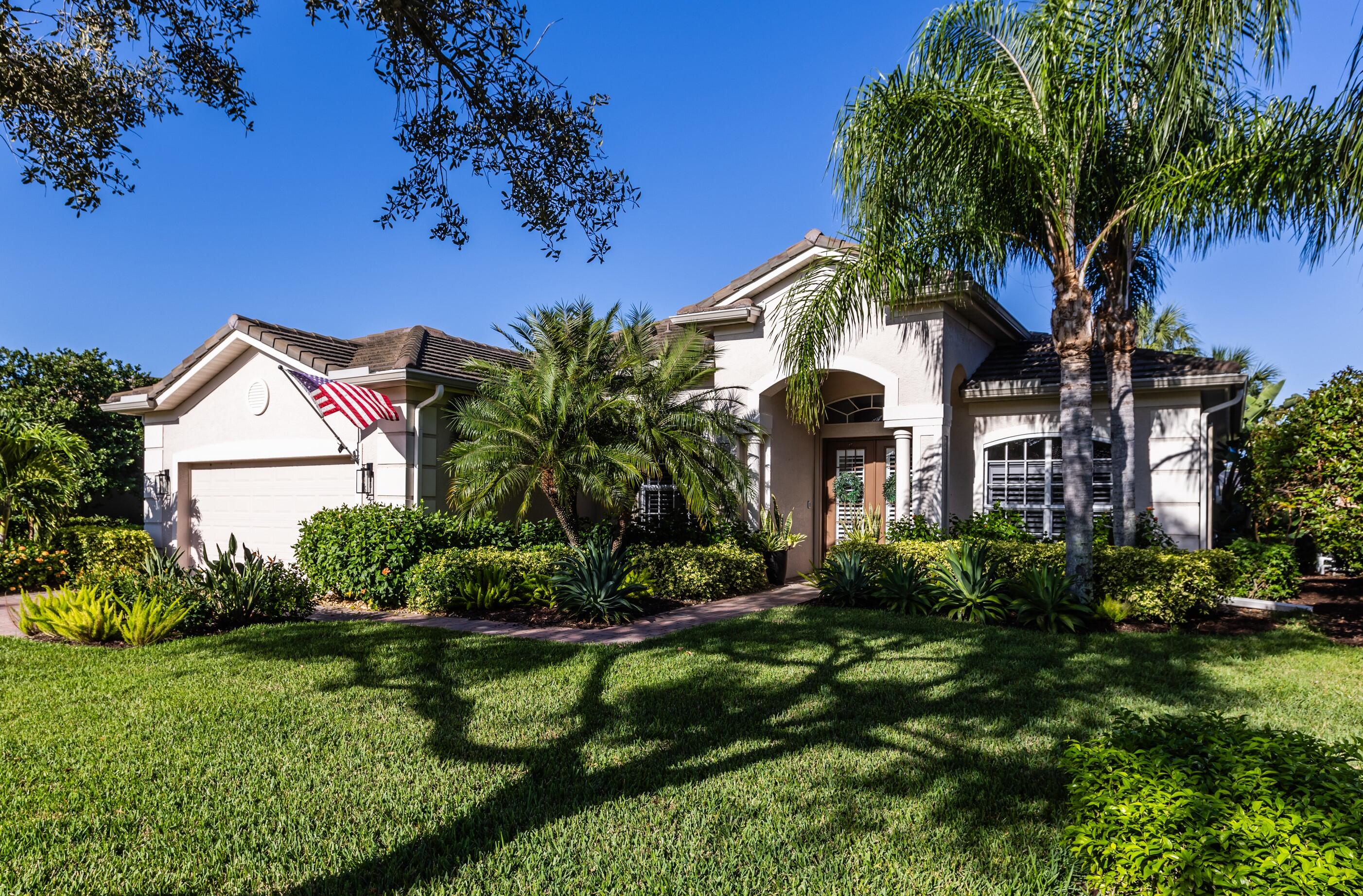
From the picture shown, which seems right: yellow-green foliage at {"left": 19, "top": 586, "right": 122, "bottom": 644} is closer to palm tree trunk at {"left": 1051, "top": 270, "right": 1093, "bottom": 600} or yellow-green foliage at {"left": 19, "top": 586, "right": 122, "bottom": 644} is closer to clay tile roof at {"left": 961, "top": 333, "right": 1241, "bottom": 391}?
palm tree trunk at {"left": 1051, "top": 270, "right": 1093, "bottom": 600}

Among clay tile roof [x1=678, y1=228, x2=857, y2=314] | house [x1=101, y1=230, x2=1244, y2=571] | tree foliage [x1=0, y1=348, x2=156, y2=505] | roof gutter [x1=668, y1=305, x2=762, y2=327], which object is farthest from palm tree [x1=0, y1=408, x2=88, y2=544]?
clay tile roof [x1=678, y1=228, x2=857, y2=314]

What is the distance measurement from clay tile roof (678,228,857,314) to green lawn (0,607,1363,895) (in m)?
7.05

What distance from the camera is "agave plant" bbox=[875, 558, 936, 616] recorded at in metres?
10.3

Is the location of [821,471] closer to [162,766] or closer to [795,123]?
[795,123]

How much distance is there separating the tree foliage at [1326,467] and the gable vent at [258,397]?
1611 centimetres

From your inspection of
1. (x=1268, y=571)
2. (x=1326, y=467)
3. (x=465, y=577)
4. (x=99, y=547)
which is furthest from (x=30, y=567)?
(x=1268, y=571)

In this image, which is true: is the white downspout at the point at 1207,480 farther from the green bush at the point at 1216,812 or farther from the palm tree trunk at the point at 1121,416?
the green bush at the point at 1216,812

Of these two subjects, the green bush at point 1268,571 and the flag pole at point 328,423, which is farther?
the flag pole at point 328,423

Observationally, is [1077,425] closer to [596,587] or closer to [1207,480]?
[1207,480]

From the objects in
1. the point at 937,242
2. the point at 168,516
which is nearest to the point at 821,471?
the point at 937,242

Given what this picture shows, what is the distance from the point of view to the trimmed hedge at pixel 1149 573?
9.66 m

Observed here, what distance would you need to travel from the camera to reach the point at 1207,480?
39.1 ft

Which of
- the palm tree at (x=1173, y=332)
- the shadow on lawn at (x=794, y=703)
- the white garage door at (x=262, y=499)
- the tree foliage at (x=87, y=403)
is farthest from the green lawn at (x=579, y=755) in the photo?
the palm tree at (x=1173, y=332)

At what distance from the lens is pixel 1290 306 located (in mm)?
11164
